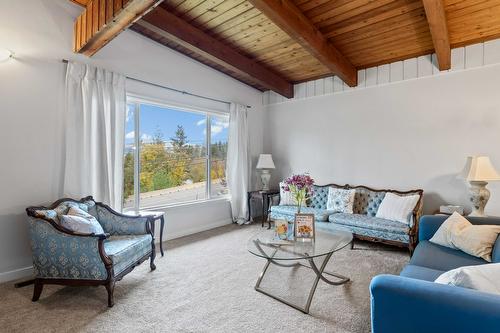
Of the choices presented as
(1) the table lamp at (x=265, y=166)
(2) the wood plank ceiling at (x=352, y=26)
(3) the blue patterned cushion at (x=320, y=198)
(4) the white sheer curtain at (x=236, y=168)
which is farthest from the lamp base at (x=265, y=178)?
(2) the wood plank ceiling at (x=352, y=26)

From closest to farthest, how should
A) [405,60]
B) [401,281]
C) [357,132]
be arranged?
1. [401,281]
2. [405,60]
3. [357,132]

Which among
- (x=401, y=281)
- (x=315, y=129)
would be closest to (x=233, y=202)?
(x=315, y=129)

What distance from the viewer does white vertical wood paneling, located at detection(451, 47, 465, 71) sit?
11.9ft

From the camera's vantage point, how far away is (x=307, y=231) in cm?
251

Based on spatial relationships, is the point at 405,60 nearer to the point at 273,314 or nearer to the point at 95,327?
the point at 273,314

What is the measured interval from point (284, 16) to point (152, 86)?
2.14 m

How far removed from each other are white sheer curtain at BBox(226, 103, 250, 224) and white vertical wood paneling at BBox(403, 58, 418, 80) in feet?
9.28

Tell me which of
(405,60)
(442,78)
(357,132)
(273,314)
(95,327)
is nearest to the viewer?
(95,327)

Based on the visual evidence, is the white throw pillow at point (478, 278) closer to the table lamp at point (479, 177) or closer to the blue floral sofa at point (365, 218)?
the blue floral sofa at point (365, 218)

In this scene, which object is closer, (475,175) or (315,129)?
(475,175)

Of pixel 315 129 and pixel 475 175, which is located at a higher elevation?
pixel 315 129

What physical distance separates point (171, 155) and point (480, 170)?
414 centimetres

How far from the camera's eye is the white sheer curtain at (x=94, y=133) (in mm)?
2979

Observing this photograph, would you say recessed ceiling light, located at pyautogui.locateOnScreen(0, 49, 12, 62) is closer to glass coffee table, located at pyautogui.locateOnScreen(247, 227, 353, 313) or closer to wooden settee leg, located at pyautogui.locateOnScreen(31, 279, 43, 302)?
wooden settee leg, located at pyautogui.locateOnScreen(31, 279, 43, 302)
